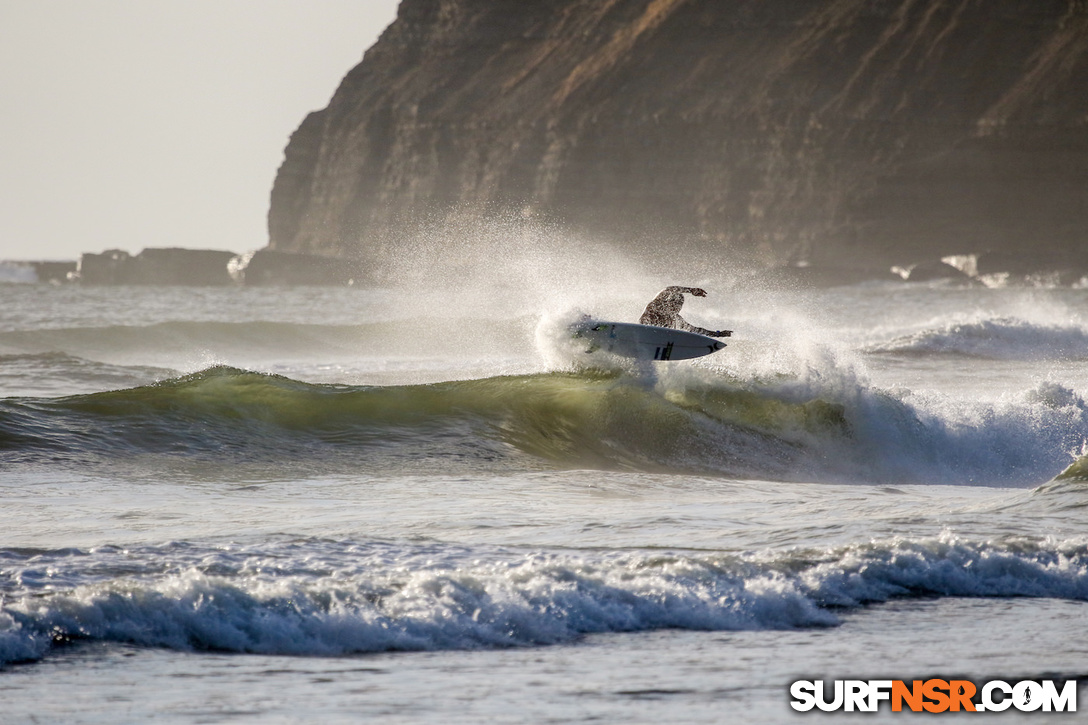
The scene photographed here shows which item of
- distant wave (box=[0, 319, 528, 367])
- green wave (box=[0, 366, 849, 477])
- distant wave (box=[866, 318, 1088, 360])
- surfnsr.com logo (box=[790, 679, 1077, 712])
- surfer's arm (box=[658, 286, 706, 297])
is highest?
distant wave (box=[866, 318, 1088, 360])

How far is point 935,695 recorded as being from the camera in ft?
18.9

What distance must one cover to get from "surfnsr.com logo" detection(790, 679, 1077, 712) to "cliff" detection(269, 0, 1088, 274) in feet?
317

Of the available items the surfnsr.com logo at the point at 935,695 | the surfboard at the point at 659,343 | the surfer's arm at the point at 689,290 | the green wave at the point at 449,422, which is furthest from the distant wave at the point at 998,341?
the surfnsr.com logo at the point at 935,695

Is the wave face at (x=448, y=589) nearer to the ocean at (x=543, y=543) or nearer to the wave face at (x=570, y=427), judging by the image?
the ocean at (x=543, y=543)

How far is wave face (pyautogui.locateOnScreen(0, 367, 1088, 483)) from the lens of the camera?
13.0 metres

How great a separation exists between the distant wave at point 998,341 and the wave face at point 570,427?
1402 cm

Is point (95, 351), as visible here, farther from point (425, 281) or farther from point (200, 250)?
point (200, 250)

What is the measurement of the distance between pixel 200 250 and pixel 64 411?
94419mm

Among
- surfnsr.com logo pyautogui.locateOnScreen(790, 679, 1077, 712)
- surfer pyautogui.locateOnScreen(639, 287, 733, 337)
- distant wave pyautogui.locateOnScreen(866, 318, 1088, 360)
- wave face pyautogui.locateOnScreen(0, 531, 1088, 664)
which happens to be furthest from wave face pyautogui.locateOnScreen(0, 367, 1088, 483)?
distant wave pyautogui.locateOnScreen(866, 318, 1088, 360)

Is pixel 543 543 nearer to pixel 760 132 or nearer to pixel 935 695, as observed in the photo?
pixel 935 695

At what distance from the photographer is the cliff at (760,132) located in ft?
329

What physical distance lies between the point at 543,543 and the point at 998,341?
85.9 ft

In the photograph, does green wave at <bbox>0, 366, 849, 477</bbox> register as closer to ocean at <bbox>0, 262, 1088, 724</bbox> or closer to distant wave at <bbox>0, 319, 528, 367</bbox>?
ocean at <bbox>0, 262, 1088, 724</bbox>

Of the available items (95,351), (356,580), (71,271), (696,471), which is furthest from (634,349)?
(71,271)
